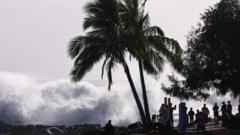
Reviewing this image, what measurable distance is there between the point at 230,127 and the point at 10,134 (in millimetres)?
65180

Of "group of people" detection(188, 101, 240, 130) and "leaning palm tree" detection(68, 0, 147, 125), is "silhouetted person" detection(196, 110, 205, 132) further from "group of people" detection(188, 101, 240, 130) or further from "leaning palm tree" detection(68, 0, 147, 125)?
"leaning palm tree" detection(68, 0, 147, 125)

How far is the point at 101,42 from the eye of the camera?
134ft

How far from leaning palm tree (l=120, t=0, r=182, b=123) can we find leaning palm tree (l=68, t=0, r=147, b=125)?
552 mm

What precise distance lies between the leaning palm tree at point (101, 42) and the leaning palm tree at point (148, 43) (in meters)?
0.55

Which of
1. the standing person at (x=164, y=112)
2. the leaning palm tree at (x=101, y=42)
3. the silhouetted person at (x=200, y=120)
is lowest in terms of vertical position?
the silhouetted person at (x=200, y=120)

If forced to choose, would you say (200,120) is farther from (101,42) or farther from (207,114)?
(101,42)

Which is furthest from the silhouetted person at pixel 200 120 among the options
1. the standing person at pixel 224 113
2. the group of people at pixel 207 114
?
the standing person at pixel 224 113

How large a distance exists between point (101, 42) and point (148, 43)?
267 cm

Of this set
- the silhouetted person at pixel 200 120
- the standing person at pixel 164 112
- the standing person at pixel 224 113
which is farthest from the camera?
the standing person at pixel 224 113

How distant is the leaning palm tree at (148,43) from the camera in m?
40.8

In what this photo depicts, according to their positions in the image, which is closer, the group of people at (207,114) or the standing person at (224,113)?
the group of people at (207,114)

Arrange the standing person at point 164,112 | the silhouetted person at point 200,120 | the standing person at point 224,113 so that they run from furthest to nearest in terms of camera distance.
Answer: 1. the standing person at point 224,113
2. the standing person at point 164,112
3. the silhouetted person at point 200,120

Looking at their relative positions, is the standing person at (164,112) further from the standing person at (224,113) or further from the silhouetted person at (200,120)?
the standing person at (224,113)

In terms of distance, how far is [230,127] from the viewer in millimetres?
38781
